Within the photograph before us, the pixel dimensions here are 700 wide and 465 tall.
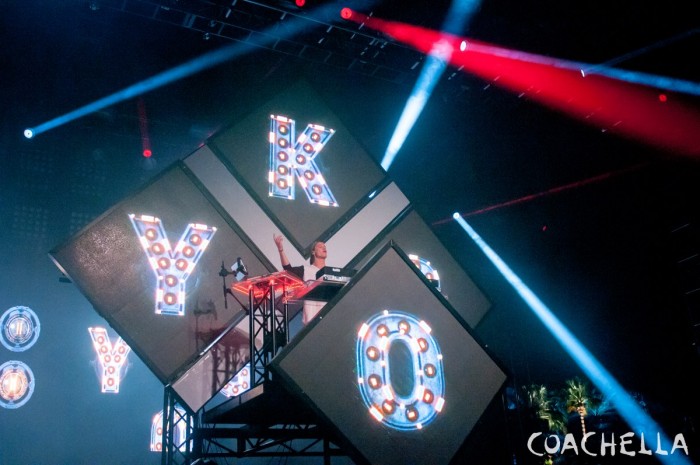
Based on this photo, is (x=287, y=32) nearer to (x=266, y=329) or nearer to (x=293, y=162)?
(x=293, y=162)

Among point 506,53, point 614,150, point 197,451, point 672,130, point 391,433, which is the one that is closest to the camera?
point 391,433

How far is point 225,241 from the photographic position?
7055 millimetres

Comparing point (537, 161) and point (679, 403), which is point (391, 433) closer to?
point (537, 161)

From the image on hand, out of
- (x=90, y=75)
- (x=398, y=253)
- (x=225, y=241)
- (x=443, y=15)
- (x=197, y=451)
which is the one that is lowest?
(x=197, y=451)

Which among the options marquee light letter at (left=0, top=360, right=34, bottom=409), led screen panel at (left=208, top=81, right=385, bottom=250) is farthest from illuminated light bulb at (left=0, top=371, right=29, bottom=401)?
led screen panel at (left=208, top=81, right=385, bottom=250)

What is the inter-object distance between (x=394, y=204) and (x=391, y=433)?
5.60m

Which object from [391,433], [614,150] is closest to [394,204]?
[614,150]

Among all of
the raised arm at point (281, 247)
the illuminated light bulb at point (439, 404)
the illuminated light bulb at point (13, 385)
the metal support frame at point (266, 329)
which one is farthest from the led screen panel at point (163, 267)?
the illuminated light bulb at point (13, 385)

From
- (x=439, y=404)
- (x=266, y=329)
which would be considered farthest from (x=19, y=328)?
(x=439, y=404)

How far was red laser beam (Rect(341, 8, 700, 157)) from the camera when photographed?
8219mm

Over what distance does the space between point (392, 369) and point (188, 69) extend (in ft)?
24.6

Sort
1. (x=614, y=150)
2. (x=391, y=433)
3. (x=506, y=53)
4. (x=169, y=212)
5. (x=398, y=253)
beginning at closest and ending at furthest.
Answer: (x=391, y=433), (x=398, y=253), (x=169, y=212), (x=506, y=53), (x=614, y=150)

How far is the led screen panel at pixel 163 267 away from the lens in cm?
606

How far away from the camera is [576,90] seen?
29.1 ft
